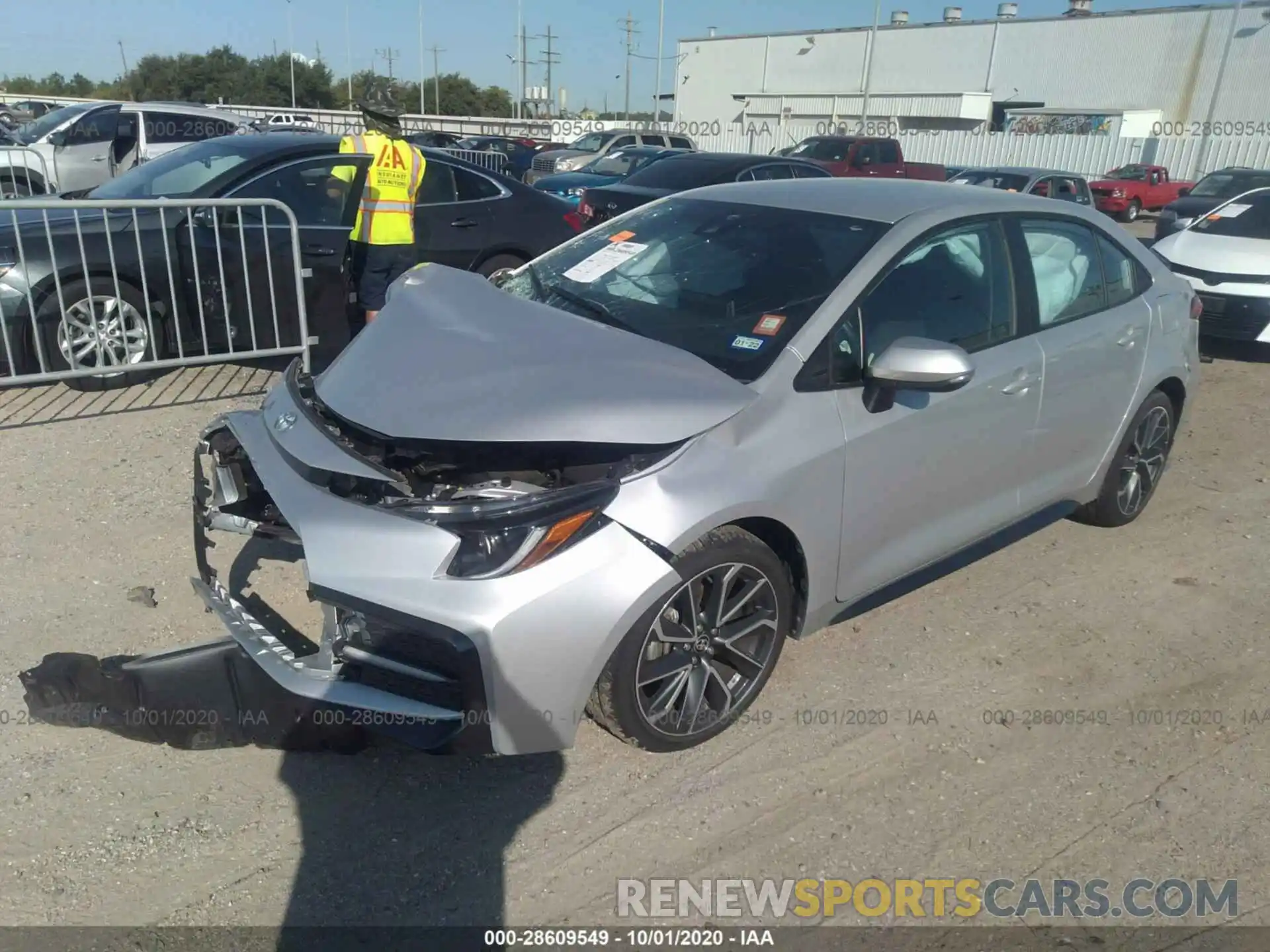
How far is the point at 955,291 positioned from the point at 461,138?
1150 inches

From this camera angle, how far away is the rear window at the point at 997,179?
16484mm

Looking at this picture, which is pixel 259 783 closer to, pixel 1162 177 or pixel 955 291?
pixel 955 291

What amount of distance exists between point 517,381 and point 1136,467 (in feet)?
11.7

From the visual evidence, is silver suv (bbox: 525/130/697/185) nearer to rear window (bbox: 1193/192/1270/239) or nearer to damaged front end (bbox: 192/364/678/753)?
rear window (bbox: 1193/192/1270/239)

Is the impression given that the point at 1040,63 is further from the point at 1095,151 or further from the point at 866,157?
the point at 866,157

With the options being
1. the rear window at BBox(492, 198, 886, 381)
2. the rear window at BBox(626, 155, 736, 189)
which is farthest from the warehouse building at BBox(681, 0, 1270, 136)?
the rear window at BBox(492, 198, 886, 381)

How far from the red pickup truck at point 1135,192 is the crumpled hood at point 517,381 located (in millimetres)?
28029

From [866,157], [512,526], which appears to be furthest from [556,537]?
[866,157]

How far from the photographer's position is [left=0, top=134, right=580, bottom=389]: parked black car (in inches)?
234

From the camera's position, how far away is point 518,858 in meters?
2.79

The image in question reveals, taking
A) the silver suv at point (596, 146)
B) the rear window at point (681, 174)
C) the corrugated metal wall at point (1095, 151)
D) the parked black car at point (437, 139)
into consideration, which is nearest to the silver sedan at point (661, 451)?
the rear window at point (681, 174)

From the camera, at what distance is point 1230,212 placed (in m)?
10.6

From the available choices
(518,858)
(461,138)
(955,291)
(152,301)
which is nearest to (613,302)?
(955,291)

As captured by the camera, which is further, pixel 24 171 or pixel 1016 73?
pixel 1016 73
